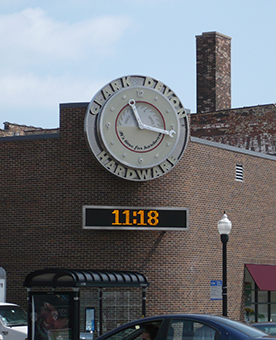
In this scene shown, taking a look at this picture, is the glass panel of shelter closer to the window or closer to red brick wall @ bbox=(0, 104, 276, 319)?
red brick wall @ bbox=(0, 104, 276, 319)

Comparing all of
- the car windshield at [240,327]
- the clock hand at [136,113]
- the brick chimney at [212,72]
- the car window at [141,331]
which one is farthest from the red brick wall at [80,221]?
the brick chimney at [212,72]

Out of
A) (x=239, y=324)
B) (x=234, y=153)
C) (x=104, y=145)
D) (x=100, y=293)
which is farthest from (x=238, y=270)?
(x=239, y=324)

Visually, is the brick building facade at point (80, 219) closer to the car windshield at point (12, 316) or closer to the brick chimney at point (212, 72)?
the car windshield at point (12, 316)

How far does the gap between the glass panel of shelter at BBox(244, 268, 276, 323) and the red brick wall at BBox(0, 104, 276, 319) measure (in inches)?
104

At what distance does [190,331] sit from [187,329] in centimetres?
6

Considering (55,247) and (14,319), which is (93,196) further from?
(14,319)

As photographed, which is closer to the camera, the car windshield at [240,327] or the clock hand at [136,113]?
the car windshield at [240,327]

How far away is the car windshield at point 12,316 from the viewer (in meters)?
18.5

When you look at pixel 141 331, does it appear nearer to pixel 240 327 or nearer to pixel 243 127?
pixel 240 327

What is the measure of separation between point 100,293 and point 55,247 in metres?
2.38

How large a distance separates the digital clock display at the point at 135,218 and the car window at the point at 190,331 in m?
12.3

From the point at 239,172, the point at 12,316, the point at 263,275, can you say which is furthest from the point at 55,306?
the point at 263,275

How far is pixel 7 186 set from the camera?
23.8m

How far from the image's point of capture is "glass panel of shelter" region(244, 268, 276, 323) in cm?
2678
